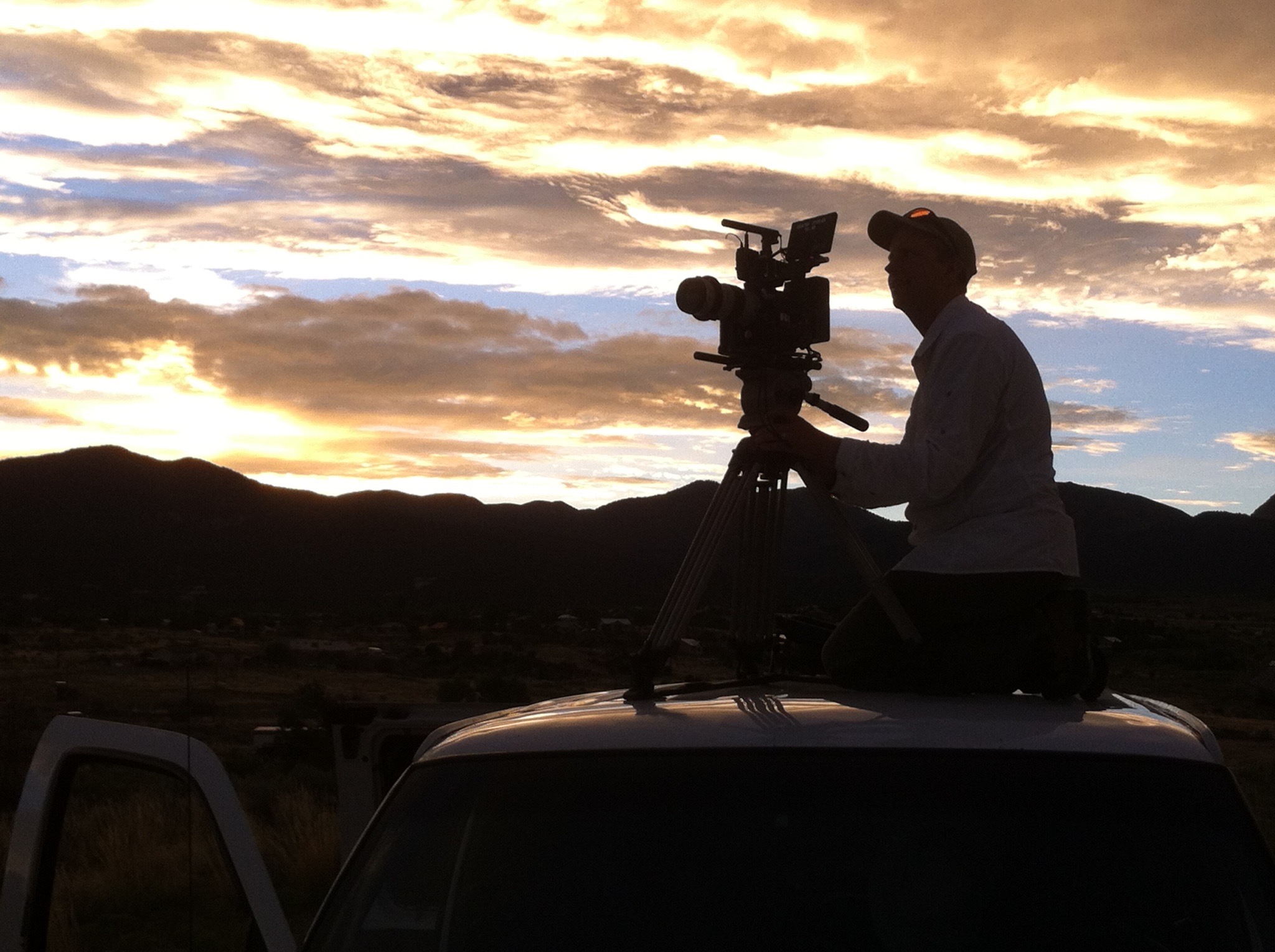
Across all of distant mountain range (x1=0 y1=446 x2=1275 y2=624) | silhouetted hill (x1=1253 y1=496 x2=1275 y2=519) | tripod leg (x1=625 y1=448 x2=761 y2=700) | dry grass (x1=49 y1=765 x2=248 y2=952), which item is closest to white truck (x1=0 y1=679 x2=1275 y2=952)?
tripod leg (x1=625 y1=448 x2=761 y2=700)

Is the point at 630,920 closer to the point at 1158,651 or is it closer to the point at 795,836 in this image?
the point at 795,836

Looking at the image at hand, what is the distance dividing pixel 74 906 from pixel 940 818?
862 cm

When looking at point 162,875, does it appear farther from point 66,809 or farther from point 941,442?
point 941,442

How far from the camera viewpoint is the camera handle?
114 inches

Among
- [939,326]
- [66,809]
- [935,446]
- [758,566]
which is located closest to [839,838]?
[935,446]

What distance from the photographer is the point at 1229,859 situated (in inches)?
78.0

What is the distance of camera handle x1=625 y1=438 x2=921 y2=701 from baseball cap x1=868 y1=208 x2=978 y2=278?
0.62 meters

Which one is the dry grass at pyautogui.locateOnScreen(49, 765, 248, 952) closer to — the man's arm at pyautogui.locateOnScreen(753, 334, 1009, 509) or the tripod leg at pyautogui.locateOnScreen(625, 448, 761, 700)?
the tripod leg at pyautogui.locateOnScreen(625, 448, 761, 700)

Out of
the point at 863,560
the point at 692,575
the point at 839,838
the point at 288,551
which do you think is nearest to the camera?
the point at 839,838

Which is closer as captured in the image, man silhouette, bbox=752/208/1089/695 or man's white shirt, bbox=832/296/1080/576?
man silhouette, bbox=752/208/1089/695

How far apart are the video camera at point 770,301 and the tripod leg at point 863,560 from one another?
0.50m

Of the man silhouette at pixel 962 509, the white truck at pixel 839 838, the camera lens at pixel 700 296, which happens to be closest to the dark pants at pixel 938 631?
the man silhouette at pixel 962 509

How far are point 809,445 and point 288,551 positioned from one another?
93.1 metres

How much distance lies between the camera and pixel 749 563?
3936mm
